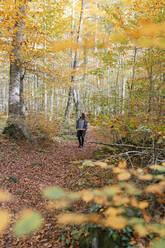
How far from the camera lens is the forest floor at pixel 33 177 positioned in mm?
2561

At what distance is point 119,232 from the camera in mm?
1999

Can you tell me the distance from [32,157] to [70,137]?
4.26 metres

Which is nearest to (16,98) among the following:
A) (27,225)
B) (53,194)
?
(53,194)

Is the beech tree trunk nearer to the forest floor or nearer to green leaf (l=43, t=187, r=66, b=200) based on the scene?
the forest floor

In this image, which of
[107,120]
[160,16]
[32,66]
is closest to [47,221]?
[107,120]

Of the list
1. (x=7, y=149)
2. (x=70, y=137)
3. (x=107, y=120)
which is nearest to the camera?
(x=107, y=120)

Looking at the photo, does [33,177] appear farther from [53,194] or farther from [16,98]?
[16,98]

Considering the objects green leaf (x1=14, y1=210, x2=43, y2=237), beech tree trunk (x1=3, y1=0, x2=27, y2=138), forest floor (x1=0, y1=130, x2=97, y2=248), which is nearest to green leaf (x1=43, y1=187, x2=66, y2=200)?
green leaf (x1=14, y1=210, x2=43, y2=237)

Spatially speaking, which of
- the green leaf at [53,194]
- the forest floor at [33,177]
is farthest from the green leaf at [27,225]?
the forest floor at [33,177]

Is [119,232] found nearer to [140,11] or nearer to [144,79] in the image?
[144,79]

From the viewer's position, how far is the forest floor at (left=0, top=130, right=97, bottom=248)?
2.56 meters

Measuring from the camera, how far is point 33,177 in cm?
451

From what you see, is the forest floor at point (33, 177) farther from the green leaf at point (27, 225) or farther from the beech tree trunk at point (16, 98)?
the green leaf at point (27, 225)

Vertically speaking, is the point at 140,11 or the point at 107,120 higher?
the point at 140,11
